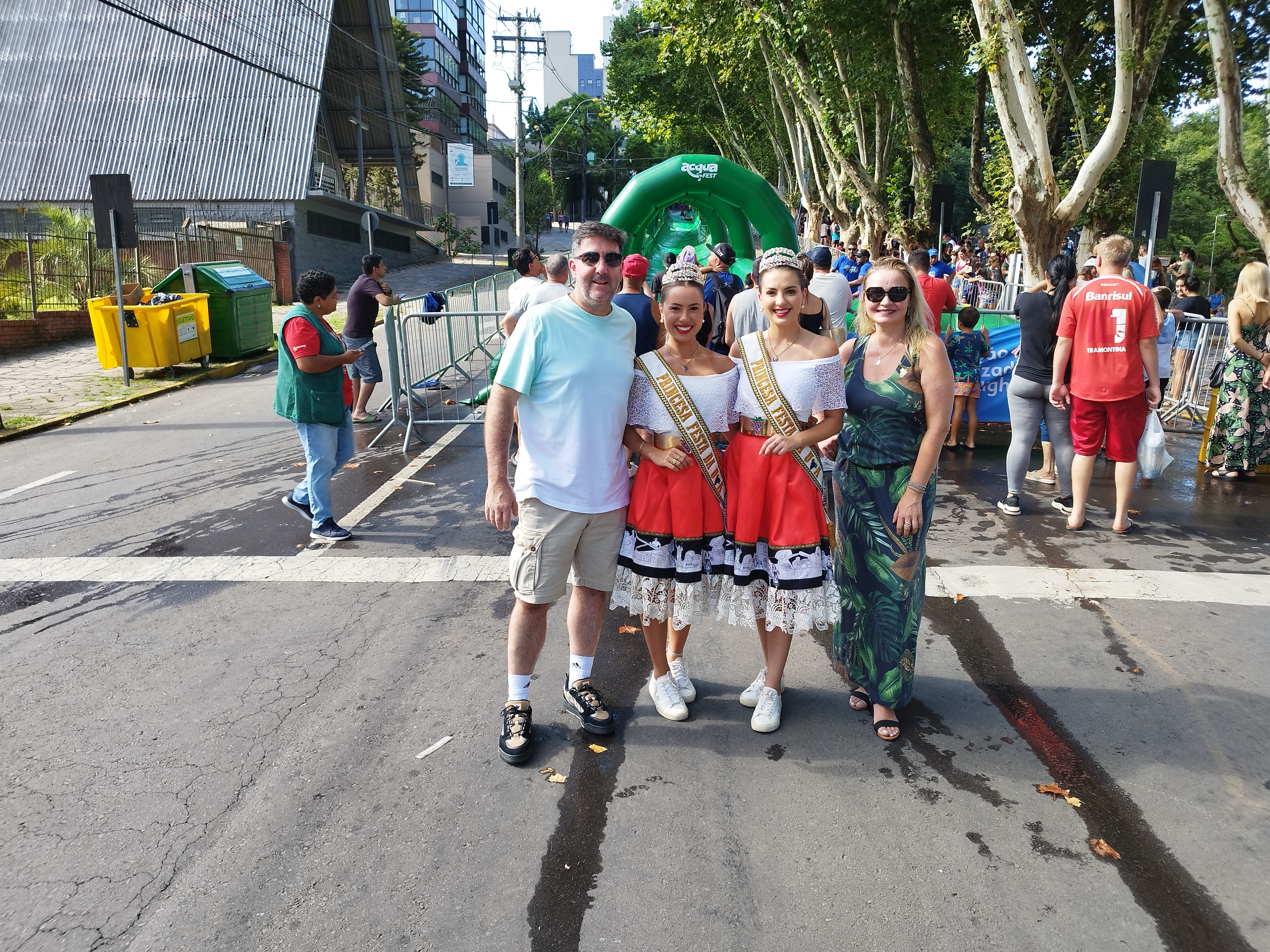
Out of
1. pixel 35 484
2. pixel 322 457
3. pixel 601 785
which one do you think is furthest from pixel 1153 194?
pixel 35 484

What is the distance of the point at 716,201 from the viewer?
54.2 feet

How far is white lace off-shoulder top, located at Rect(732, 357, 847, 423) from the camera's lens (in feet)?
10.9

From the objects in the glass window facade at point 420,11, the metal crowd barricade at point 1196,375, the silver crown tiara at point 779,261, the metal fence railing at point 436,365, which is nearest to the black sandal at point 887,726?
the silver crown tiara at point 779,261

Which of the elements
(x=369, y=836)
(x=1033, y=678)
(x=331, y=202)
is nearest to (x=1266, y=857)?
(x=1033, y=678)

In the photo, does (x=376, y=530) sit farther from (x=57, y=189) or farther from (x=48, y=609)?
(x=57, y=189)

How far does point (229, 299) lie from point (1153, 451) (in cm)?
1292

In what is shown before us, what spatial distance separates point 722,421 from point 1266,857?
89.8 inches

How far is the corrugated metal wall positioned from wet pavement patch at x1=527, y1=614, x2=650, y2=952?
1060 inches

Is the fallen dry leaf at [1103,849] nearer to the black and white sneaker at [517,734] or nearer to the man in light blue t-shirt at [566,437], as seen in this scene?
the man in light blue t-shirt at [566,437]

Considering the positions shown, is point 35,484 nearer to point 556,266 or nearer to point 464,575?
point 464,575

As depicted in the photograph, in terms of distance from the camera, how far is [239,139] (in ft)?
93.0

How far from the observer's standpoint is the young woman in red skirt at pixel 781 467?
3320 mm

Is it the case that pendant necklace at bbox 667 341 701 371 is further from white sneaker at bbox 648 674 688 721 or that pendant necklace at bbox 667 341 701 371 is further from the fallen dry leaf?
the fallen dry leaf

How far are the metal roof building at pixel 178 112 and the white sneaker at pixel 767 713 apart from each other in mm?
26345
